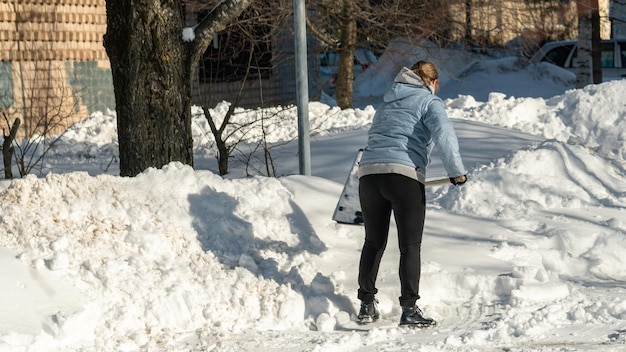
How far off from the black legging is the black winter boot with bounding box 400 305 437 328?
0.04 meters

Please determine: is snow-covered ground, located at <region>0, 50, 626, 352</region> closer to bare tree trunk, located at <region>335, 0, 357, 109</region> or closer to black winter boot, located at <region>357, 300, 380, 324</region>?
black winter boot, located at <region>357, 300, 380, 324</region>

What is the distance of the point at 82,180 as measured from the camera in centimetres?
694

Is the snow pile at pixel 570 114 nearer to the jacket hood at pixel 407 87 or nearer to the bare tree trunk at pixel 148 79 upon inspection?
the bare tree trunk at pixel 148 79

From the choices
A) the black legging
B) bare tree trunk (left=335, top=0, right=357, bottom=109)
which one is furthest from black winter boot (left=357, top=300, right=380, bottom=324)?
bare tree trunk (left=335, top=0, right=357, bottom=109)

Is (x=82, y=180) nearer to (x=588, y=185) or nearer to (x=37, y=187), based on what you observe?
(x=37, y=187)

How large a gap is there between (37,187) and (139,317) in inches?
51.2

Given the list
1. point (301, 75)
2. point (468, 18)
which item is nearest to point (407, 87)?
point (301, 75)

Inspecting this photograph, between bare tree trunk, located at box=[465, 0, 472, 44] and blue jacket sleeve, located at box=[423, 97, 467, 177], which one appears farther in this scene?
bare tree trunk, located at box=[465, 0, 472, 44]

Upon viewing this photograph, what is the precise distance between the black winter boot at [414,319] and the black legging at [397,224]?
0.04 m

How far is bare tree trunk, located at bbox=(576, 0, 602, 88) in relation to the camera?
19.6 m

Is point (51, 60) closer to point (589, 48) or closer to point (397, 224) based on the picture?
point (589, 48)

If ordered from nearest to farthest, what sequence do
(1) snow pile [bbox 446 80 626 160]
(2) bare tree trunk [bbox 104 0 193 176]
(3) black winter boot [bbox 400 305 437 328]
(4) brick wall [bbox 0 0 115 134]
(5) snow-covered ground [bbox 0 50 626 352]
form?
1. (5) snow-covered ground [bbox 0 50 626 352]
2. (3) black winter boot [bbox 400 305 437 328]
3. (2) bare tree trunk [bbox 104 0 193 176]
4. (1) snow pile [bbox 446 80 626 160]
5. (4) brick wall [bbox 0 0 115 134]

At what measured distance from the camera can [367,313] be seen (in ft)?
20.6

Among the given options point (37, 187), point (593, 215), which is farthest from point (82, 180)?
point (593, 215)
